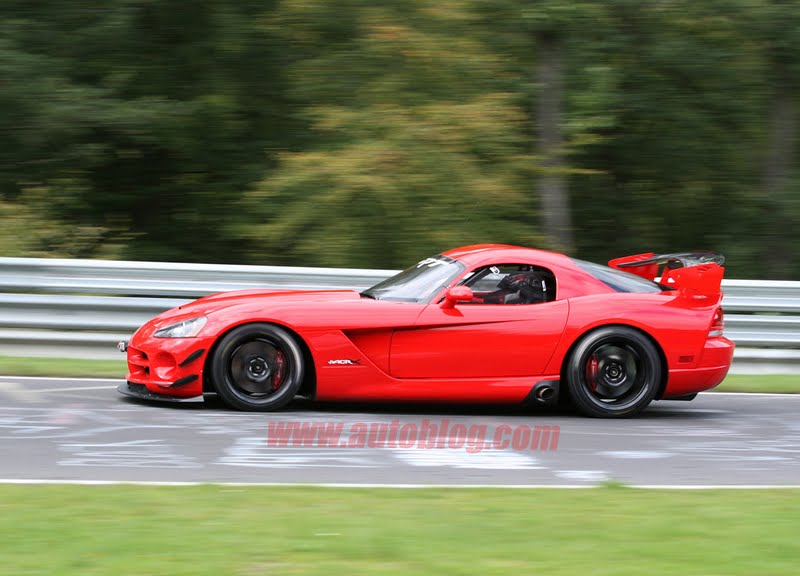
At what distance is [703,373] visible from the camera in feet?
26.4

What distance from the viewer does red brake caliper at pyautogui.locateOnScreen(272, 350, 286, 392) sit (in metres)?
7.58

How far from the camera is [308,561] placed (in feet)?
13.4

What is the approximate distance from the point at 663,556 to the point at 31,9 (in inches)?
487

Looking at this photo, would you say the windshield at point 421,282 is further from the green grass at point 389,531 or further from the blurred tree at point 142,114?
the blurred tree at point 142,114

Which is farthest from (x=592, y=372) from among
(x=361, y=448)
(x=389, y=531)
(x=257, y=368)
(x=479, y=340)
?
(x=389, y=531)

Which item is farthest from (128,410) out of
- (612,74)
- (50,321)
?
(612,74)

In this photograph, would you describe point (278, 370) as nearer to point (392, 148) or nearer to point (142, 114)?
point (392, 148)

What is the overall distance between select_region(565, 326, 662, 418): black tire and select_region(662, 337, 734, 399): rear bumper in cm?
13

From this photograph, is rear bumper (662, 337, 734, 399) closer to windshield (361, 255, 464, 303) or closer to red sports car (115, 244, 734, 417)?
red sports car (115, 244, 734, 417)

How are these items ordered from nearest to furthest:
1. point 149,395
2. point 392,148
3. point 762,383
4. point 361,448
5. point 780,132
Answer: point 361,448
point 149,395
point 762,383
point 392,148
point 780,132

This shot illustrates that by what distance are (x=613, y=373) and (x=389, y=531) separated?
12.8 ft

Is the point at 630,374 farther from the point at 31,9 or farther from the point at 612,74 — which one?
the point at 31,9

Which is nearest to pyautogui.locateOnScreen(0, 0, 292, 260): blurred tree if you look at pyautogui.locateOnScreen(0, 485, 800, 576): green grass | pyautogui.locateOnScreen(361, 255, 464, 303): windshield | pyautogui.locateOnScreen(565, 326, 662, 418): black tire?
pyautogui.locateOnScreen(361, 255, 464, 303): windshield

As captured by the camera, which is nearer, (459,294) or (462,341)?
(459,294)
